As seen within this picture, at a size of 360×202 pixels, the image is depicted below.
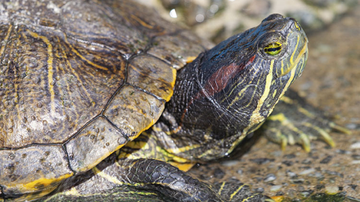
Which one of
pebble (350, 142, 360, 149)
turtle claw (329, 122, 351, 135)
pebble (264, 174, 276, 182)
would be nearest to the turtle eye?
pebble (264, 174, 276, 182)

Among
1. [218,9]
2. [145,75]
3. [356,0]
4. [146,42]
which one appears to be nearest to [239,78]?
[145,75]

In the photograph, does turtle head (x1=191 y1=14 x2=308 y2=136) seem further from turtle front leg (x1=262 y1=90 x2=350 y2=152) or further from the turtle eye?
turtle front leg (x1=262 y1=90 x2=350 y2=152)

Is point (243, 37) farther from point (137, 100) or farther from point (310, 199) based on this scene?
point (310, 199)

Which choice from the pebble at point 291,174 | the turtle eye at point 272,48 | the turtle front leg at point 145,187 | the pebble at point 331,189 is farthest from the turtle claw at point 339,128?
the turtle eye at point 272,48

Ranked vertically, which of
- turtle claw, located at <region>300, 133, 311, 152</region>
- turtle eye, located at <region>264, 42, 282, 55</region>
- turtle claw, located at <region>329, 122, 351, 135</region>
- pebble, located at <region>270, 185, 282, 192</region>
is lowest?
pebble, located at <region>270, 185, 282, 192</region>

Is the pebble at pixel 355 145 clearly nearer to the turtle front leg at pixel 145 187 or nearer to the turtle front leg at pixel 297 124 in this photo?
the turtle front leg at pixel 297 124

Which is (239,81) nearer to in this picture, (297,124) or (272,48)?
(272,48)
